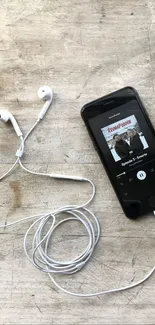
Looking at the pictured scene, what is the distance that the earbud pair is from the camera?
0.85 meters

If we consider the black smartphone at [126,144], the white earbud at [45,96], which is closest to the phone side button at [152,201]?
the black smartphone at [126,144]

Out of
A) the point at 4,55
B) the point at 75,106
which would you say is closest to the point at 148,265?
the point at 75,106

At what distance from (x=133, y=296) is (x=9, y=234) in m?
0.23

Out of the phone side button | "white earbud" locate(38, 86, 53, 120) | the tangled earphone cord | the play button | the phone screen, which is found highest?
"white earbud" locate(38, 86, 53, 120)

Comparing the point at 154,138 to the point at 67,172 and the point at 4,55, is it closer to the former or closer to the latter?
the point at 67,172

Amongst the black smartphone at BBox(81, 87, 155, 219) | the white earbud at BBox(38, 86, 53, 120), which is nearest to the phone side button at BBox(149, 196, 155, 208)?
the black smartphone at BBox(81, 87, 155, 219)

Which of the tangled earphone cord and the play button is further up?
the play button

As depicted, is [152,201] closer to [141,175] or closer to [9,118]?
[141,175]

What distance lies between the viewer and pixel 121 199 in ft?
2.73

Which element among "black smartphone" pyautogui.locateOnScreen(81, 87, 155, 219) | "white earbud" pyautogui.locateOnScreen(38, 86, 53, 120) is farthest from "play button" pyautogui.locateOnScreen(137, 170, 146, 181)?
"white earbud" pyautogui.locateOnScreen(38, 86, 53, 120)

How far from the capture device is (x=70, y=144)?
0.86 m

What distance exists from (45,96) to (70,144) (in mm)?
91

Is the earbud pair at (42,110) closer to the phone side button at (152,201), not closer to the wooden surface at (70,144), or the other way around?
the wooden surface at (70,144)

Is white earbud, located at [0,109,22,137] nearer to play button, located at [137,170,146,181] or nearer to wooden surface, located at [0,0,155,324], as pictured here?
wooden surface, located at [0,0,155,324]
